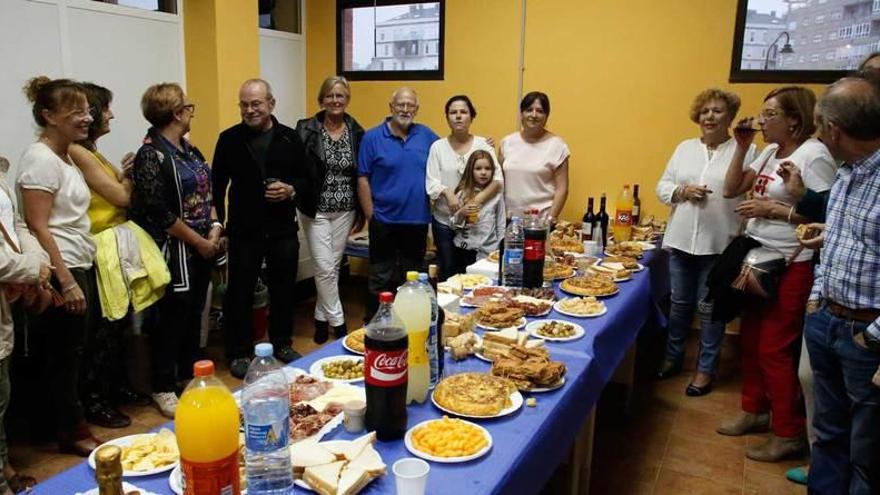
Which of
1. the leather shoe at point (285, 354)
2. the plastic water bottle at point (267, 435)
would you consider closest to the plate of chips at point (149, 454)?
the plastic water bottle at point (267, 435)

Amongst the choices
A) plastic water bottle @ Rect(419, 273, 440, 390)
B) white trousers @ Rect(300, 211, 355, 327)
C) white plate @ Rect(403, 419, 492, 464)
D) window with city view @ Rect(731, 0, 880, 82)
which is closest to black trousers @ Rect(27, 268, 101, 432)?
white trousers @ Rect(300, 211, 355, 327)

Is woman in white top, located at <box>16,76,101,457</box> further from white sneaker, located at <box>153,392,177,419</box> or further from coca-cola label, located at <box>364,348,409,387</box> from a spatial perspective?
coca-cola label, located at <box>364,348,409,387</box>

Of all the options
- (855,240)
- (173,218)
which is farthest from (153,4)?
(855,240)

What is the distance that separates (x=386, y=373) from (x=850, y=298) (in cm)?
139

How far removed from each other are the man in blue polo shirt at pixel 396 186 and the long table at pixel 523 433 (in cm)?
162

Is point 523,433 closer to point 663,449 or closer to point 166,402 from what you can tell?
point 663,449

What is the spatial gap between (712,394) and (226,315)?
2695 mm

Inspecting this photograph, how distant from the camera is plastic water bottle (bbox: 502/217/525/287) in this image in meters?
2.46

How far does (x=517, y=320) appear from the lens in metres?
2.08

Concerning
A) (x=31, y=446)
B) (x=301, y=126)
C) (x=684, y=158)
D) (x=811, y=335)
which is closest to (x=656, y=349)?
(x=684, y=158)

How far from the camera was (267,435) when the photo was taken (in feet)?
3.44

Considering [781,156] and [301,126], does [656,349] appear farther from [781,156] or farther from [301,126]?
[301,126]

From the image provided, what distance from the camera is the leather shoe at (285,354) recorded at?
351 centimetres

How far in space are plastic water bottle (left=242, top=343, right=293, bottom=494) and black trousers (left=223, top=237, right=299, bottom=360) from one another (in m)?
2.28
